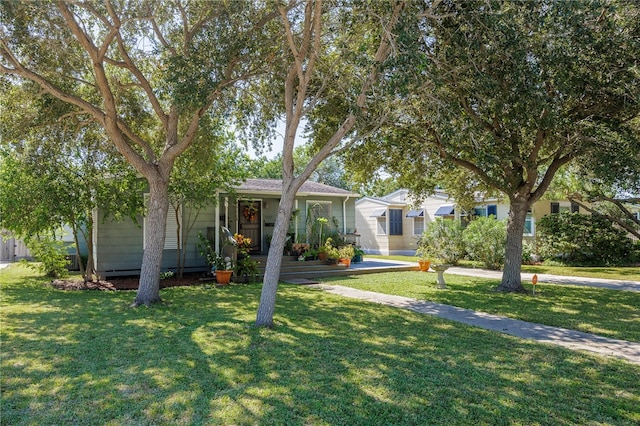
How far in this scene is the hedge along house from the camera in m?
12.8

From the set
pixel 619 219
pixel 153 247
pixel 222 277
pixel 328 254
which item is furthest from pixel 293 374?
pixel 619 219

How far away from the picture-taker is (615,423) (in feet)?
11.0

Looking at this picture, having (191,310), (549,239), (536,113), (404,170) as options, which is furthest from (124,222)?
(549,239)

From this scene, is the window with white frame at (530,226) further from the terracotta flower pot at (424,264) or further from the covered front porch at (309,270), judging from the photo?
the covered front porch at (309,270)

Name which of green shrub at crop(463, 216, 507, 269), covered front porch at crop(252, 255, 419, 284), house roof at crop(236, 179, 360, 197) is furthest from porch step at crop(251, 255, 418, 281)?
green shrub at crop(463, 216, 507, 269)

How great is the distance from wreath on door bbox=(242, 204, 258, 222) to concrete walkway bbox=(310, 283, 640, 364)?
21.6 feet

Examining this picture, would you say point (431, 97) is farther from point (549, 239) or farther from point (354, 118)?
point (549, 239)

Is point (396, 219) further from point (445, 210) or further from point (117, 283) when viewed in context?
point (117, 283)

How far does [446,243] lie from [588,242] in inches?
222

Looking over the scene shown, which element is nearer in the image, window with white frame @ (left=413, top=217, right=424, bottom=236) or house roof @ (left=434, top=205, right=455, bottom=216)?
house roof @ (left=434, top=205, right=455, bottom=216)

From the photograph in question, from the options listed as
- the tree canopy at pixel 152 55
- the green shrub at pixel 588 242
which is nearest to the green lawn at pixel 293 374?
the tree canopy at pixel 152 55

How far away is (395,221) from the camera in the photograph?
2466 centimetres

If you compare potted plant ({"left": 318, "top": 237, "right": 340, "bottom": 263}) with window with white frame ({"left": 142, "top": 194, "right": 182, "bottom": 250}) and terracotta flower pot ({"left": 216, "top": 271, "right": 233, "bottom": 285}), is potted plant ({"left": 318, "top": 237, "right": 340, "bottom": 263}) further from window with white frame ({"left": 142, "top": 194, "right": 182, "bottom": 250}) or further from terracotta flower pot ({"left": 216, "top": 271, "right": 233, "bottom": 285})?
window with white frame ({"left": 142, "top": 194, "right": 182, "bottom": 250})

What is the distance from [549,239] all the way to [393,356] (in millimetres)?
15765
